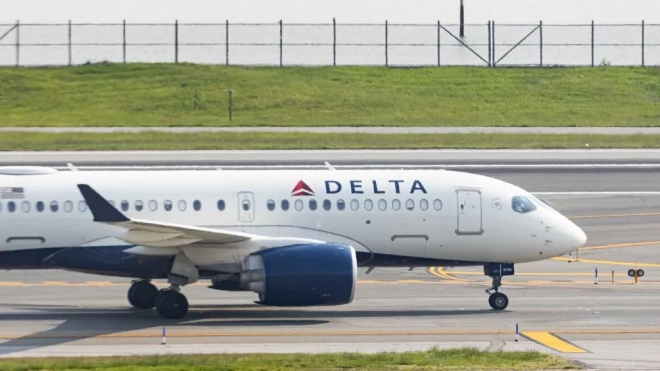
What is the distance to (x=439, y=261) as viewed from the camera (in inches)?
1132

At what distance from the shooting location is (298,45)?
83875 millimetres

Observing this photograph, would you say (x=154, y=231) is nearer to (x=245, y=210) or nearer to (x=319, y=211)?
(x=245, y=210)

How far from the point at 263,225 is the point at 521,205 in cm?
586

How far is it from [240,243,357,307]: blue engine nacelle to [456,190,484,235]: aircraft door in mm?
3212

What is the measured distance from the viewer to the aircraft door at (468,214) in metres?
28.4

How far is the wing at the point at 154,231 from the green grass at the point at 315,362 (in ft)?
13.3

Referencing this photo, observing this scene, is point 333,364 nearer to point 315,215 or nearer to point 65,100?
point 315,215

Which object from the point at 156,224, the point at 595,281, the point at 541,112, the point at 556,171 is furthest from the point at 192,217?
the point at 541,112

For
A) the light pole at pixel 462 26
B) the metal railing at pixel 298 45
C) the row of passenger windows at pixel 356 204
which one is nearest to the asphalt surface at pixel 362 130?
the metal railing at pixel 298 45

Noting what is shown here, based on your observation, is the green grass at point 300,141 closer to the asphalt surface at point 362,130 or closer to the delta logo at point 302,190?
the asphalt surface at point 362,130

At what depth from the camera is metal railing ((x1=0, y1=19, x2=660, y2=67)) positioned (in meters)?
83.1

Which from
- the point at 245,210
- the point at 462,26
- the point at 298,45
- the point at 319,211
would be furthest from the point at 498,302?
the point at 462,26
